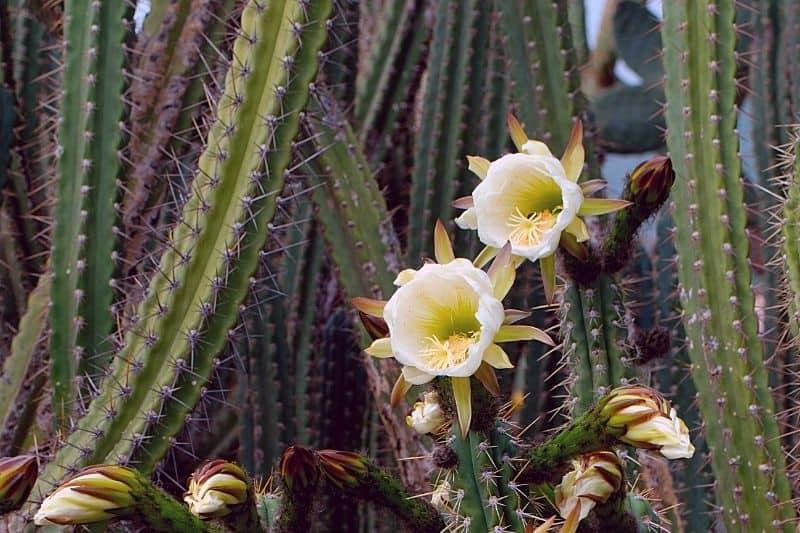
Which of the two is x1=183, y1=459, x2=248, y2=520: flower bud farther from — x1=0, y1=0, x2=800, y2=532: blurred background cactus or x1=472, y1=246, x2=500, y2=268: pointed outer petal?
x1=472, y1=246, x2=500, y2=268: pointed outer petal

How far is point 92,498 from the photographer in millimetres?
702

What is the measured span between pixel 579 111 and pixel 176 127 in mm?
711

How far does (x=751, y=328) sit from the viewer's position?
124cm

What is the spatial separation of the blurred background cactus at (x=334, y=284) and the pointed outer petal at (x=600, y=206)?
0.07ft

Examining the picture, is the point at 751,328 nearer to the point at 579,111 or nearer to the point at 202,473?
the point at 579,111

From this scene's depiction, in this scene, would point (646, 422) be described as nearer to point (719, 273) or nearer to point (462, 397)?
point (462, 397)

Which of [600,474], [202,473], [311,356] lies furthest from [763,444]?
[311,356]

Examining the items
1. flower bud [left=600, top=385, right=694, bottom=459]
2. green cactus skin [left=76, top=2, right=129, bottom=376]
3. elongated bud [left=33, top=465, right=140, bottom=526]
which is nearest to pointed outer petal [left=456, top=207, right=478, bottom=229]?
flower bud [left=600, top=385, right=694, bottom=459]

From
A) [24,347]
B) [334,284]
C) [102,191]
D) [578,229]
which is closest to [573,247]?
[578,229]

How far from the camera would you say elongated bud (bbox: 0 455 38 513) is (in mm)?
759

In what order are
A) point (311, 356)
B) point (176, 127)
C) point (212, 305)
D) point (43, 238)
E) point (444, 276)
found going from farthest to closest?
1. point (311, 356)
2. point (43, 238)
3. point (176, 127)
4. point (212, 305)
5. point (444, 276)

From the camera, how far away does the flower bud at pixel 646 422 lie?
2.19 ft

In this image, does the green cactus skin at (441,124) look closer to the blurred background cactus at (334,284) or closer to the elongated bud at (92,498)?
the blurred background cactus at (334,284)

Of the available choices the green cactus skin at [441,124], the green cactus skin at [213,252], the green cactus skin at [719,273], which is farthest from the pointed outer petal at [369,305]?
the green cactus skin at [441,124]
